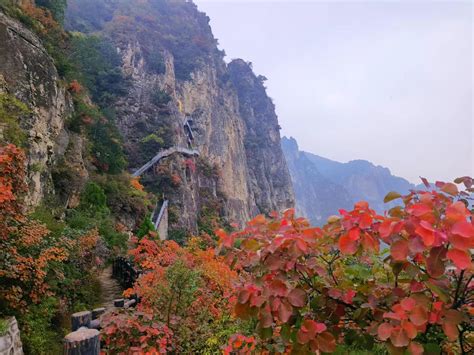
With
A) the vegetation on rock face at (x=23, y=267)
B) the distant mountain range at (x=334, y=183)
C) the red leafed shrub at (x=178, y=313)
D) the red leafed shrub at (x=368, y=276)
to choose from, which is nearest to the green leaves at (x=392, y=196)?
the red leafed shrub at (x=368, y=276)

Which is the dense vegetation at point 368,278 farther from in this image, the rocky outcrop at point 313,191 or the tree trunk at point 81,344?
the rocky outcrop at point 313,191

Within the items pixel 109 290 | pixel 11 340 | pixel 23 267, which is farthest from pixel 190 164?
pixel 11 340

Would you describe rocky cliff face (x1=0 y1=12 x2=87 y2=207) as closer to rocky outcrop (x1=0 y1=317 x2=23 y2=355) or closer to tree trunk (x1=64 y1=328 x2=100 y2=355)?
rocky outcrop (x1=0 y1=317 x2=23 y2=355)

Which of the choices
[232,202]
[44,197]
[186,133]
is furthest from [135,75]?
[44,197]

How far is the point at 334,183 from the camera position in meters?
116

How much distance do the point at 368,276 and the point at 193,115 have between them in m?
36.4

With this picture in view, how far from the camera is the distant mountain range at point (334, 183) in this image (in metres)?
109

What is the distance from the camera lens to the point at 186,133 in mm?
34312

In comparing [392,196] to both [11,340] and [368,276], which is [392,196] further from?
[11,340]

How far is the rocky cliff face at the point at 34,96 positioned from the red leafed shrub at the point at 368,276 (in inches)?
312

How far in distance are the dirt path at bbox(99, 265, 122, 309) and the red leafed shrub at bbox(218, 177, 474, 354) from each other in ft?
23.2

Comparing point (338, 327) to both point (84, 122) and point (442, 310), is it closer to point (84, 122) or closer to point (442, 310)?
point (442, 310)

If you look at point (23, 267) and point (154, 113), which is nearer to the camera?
point (23, 267)

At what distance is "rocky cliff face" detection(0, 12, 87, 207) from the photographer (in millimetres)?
8484
